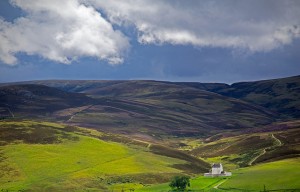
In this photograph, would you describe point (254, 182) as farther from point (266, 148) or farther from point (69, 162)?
point (266, 148)

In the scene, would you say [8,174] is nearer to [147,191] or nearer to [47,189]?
[47,189]

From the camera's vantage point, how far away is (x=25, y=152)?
13462 cm

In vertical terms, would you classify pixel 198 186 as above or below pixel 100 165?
below

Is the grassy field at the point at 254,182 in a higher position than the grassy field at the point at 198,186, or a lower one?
higher

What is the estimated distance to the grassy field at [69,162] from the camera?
109875mm

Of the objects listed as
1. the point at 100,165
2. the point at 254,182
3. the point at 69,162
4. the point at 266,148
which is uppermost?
the point at 254,182

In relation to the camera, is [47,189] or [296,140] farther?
[296,140]

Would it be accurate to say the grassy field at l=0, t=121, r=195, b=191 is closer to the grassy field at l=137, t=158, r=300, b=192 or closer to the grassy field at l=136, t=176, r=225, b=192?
the grassy field at l=136, t=176, r=225, b=192

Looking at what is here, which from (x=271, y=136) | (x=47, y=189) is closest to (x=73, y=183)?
(x=47, y=189)

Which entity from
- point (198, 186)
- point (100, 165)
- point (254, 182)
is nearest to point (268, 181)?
point (254, 182)

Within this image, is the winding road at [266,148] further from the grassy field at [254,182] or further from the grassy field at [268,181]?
the grassy field at [268,181]

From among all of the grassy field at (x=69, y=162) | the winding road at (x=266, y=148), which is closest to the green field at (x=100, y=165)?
the grassy field at (x=69, y=162)

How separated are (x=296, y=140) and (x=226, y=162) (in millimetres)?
35204

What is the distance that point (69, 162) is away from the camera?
12950 centimetres
